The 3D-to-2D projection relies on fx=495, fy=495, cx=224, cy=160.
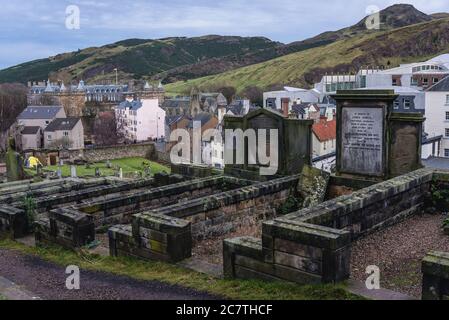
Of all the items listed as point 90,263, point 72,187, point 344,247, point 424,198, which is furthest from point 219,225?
point 72,187

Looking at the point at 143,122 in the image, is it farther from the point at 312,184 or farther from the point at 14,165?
the point at 312,184

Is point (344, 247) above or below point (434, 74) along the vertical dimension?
below

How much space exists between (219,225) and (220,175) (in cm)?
490

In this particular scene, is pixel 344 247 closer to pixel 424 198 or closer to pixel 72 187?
pixel 424 198

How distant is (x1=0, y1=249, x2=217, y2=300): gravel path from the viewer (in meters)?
7.70

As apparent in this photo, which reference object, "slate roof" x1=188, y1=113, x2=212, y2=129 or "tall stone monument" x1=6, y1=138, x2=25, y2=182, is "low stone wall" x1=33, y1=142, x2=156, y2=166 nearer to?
"slate roof" x1=188, y1=113, x2=212, y2=129

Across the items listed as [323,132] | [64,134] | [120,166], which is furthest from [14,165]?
[64,134]

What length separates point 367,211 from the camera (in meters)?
10.8

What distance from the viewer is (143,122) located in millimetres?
101812

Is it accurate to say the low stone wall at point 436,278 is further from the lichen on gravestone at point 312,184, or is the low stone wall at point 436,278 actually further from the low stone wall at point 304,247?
the lichen on gravestone at point 312,184

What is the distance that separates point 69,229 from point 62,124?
83980 millimetres
